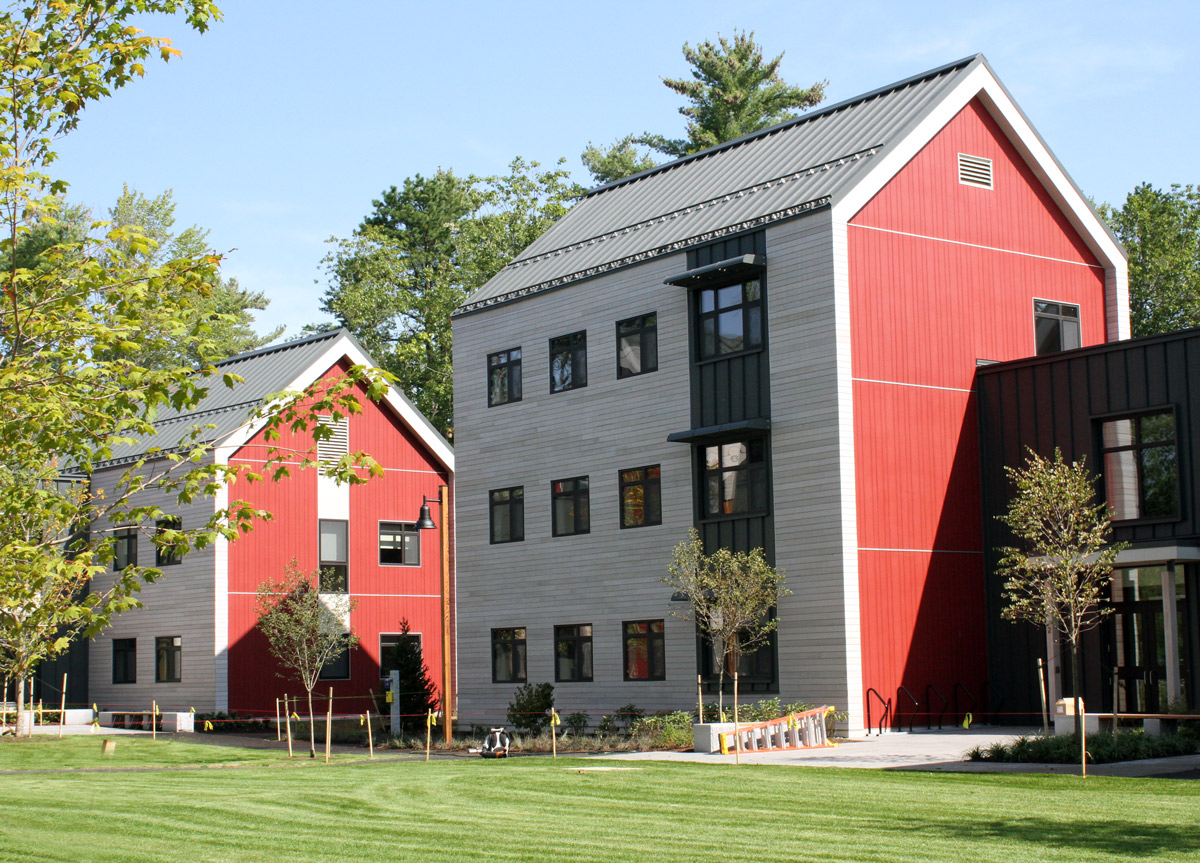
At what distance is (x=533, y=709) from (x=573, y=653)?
1.56m

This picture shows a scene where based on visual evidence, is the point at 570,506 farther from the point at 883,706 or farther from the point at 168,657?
the point at 168,657

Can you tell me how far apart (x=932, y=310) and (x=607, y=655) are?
10.1 m

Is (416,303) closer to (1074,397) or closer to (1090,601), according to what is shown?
(1074,397)

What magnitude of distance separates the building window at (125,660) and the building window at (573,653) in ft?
54.2

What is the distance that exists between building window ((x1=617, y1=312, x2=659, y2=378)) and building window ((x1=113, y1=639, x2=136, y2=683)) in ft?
65.2

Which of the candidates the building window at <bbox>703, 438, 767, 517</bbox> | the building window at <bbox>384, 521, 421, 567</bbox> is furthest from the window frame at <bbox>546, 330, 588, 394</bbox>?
the building window at <bbox>384, 521, 421, 567</bbox>

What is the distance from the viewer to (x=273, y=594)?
37406 mm

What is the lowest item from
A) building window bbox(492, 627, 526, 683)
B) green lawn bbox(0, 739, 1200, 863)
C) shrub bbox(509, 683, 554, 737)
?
shrub bbox(509, 683, 554, 737)

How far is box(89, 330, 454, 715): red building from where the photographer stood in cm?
3941

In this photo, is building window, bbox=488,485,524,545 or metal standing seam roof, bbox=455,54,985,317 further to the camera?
building window, bbox=488,485,524,545

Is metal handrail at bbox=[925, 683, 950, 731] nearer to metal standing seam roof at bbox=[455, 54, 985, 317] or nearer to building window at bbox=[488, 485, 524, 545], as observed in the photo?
metal standing seam roof at bbox=[455, 54, 985, 317]

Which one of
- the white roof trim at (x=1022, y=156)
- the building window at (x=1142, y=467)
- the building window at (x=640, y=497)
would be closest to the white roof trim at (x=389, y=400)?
the building window at (x=640, y=497)

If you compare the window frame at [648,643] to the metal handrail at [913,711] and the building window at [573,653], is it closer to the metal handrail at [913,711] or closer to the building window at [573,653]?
the building window at [573,653]

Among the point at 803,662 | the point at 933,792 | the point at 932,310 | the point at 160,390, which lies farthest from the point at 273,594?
A: the point at 160,390
